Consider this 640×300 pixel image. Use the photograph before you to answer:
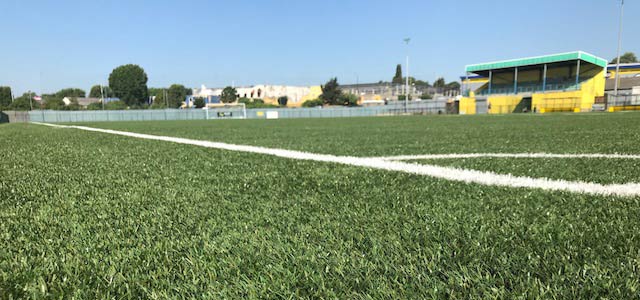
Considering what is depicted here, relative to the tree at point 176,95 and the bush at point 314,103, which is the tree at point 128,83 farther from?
the bush at point 314,103

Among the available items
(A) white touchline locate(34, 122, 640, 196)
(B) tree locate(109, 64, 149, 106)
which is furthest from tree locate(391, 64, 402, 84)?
(A) white touchline locate(34, 122, 640, 196)

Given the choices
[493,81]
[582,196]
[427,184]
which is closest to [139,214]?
[427,184]

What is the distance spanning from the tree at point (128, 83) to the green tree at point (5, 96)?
74.0 feet

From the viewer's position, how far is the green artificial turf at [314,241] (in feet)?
3.28

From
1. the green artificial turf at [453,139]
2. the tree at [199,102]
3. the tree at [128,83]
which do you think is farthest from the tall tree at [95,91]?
the green artificial turf at [453,139]

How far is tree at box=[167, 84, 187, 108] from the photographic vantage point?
302 ft

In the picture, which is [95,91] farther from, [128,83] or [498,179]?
[498,179]

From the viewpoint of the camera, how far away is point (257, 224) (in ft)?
5.01

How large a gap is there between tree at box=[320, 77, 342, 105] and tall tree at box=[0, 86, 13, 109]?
59038mm

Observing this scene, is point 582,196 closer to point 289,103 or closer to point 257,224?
point 257,224

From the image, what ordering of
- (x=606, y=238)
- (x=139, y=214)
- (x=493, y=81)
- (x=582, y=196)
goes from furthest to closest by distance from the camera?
(x=493, y=81)
(x=582, y=196)
(x=139, y=214)
(x=606, y=238)

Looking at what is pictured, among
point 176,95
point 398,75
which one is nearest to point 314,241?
point 176,95

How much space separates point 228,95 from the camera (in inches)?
3071

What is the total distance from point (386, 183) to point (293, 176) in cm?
73
